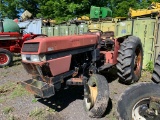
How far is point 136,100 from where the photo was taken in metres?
2.80

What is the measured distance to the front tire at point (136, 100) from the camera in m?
2.79

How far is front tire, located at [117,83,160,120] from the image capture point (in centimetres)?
279

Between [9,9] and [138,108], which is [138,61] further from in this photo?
[9,9]

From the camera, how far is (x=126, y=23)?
752 centimetres

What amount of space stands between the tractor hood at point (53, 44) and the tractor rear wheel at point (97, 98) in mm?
831

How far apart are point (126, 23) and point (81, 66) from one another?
395 cm

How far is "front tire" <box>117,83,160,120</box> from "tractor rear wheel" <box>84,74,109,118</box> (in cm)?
65

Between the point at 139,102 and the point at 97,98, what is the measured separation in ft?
2.91

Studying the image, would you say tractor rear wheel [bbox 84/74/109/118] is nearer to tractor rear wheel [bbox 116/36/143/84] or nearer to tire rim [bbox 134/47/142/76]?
tractor rear wheel [bbox 116/36/143/84]

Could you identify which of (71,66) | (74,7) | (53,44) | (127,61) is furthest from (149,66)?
(74,7)

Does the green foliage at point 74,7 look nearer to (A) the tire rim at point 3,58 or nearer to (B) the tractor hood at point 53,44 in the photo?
(A) the tire rim at point 3,58

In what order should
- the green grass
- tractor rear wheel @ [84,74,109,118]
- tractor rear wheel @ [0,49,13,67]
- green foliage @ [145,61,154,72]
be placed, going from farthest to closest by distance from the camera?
tractor rear wheel @ [0,49,13,67], green foliage @ [145,61,154,72], the green grass, tractor rear wheel @ [84,74,109,118]

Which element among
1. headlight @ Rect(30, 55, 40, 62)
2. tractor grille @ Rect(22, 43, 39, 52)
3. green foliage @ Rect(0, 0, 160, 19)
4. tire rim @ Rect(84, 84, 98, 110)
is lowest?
tire rim @ Rect(84, 84, 98, 110)

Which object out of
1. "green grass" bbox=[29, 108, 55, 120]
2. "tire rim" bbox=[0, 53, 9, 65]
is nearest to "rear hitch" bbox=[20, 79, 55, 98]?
"green grass" bbox=[29, 108, 55, 120]
